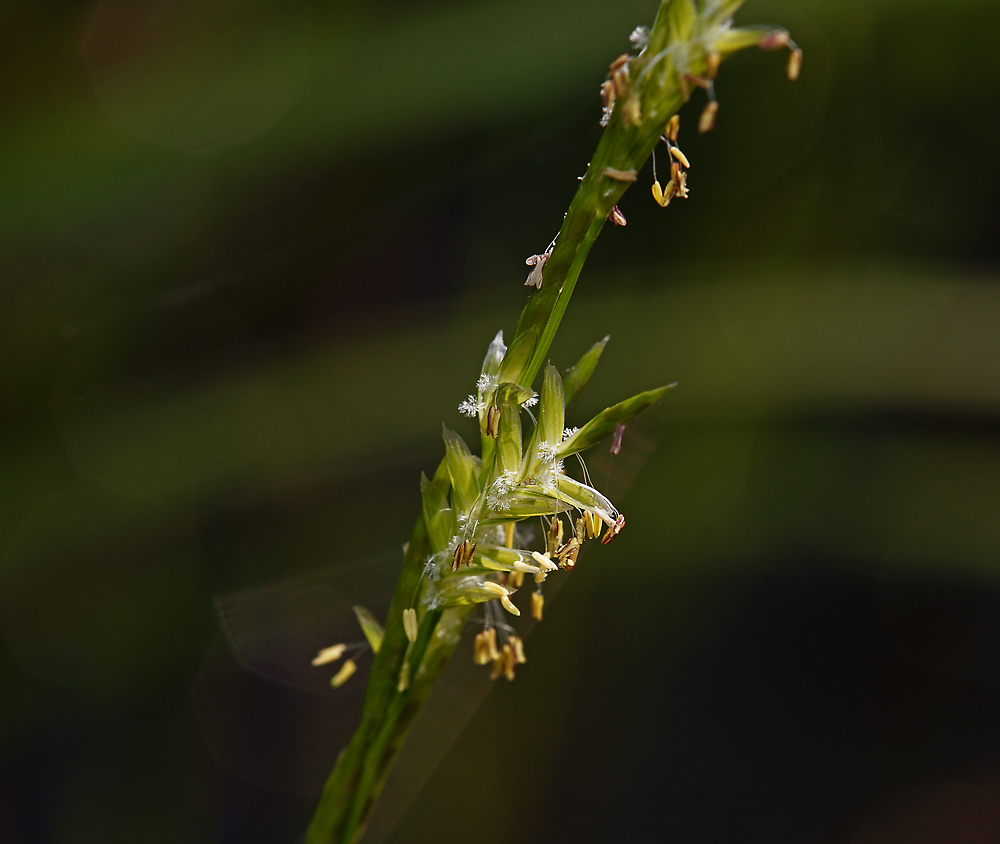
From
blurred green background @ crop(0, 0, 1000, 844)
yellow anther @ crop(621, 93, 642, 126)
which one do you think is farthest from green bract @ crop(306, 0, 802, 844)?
blurred green background @ crop(0, 0, 1000, 844)

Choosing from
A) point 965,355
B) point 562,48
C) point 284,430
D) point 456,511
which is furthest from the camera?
point 284,430

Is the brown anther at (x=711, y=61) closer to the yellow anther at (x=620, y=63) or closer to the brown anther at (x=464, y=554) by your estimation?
the yellow anther at (x=620, y=63)

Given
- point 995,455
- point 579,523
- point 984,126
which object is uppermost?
point 984,126

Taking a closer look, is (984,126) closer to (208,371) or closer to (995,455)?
(995,455)

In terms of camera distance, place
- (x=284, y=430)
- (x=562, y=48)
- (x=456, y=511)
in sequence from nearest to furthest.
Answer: (x=456, y=511), (x=562, y=48), (x=284, y=430)

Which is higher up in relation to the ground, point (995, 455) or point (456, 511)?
point (995, 455)

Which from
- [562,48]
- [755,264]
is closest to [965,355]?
[755,264]
